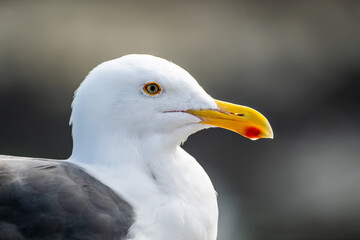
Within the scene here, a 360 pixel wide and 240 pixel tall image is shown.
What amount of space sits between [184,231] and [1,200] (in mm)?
378

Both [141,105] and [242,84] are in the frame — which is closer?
[141,105]

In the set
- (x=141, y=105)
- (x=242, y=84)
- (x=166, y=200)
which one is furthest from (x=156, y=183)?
(x=242, y=84)

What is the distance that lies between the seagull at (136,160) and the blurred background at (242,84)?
84.7 inches

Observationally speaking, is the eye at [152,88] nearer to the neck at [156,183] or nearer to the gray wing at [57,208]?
the neck at [156,183]

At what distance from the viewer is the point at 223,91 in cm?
375

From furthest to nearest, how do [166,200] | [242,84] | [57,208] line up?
[242,84] < [166,200] < [57,208]

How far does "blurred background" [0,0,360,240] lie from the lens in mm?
3684

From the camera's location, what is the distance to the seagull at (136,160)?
1.25 m

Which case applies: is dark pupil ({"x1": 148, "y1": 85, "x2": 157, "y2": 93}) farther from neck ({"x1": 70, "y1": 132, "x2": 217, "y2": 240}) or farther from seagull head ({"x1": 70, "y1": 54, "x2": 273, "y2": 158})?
neck ({"x1": 70, "y1": 132, "x2": 217, "y2": 240})

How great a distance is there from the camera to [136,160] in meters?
1.36

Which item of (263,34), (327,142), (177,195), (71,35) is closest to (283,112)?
(327,142)

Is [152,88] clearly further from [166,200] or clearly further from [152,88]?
[166,200]

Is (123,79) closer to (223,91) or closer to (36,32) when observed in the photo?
(223,91)

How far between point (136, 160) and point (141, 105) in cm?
12
